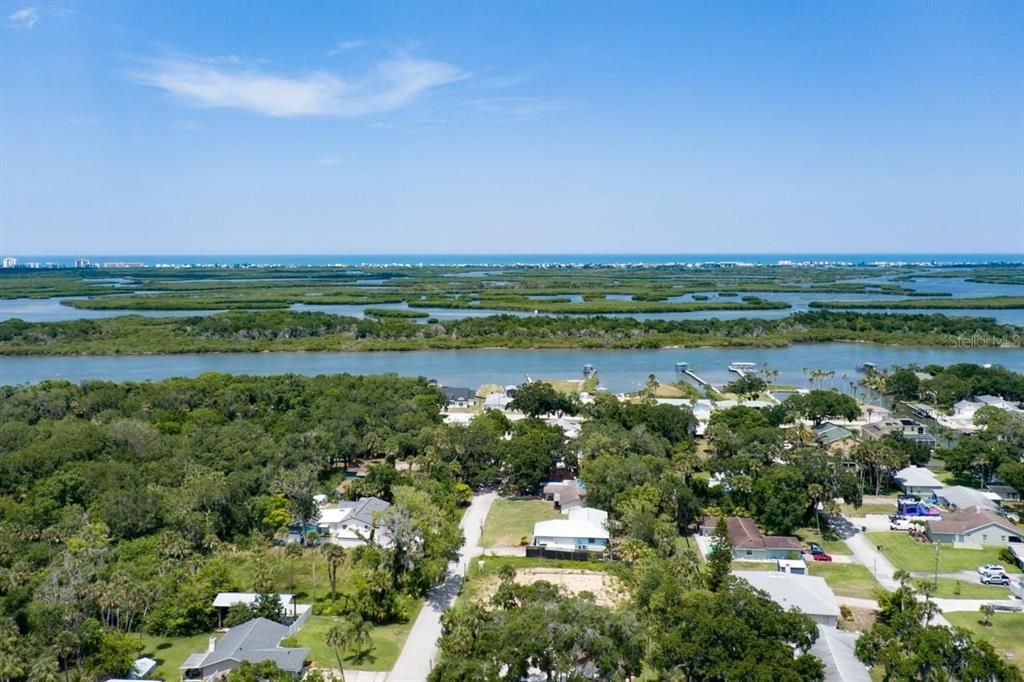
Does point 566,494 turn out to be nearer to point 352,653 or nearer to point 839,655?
point 352,653

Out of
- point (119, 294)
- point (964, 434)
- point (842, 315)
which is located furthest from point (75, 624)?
point (119, 294)

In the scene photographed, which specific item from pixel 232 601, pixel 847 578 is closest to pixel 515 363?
pixel 847 578

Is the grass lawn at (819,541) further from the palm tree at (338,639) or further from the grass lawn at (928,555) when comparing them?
the palm tree at (338,639)

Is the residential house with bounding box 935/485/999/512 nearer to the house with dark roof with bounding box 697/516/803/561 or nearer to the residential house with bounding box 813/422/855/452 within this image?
the residential house with bounding box 813/422/855/452

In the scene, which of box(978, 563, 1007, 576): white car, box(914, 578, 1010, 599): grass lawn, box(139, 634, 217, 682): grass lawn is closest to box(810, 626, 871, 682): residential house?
box(914, 578, 1010, 599): grass lawn

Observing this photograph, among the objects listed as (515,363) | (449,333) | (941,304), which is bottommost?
(515,363)
